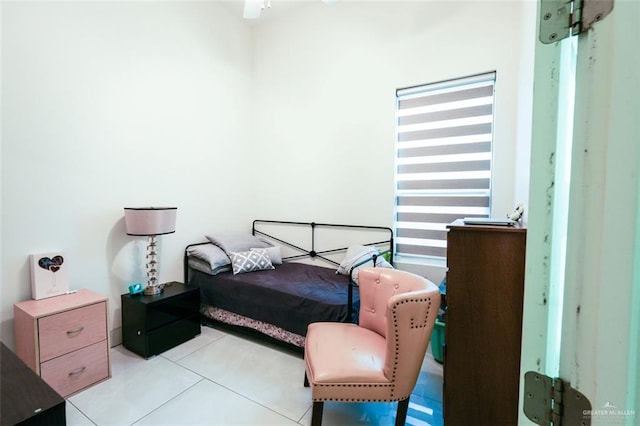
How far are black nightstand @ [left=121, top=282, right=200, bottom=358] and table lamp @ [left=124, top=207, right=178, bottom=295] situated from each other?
164 millimetres

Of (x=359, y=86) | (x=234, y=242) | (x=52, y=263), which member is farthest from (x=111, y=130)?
(x=359, y=86)

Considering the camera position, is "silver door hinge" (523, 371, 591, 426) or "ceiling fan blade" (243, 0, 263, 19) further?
"ceiling fan blade" (243, 0, 263, 19)

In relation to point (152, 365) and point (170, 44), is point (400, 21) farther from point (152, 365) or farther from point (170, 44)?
point (152, 365)

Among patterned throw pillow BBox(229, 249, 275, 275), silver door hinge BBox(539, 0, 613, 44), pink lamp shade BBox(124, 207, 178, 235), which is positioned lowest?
patterned throw pillow BBox(229, 249, 275, 275)

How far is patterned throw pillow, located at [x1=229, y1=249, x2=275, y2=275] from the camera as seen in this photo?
10.00 ft

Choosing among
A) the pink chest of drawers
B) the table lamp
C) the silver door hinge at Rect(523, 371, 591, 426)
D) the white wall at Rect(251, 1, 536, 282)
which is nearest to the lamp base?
the table lamp

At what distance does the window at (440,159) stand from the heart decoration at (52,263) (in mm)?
2875

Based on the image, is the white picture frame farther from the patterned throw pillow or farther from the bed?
the patterned throw pillow

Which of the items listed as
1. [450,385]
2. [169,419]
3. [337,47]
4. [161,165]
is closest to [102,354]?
[169,419]

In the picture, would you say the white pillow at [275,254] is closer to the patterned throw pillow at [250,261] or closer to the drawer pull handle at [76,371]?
the patterned throw pillow at [250,261]

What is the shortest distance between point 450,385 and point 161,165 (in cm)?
300

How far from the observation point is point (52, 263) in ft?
7.12

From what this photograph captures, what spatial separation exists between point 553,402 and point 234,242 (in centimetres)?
313

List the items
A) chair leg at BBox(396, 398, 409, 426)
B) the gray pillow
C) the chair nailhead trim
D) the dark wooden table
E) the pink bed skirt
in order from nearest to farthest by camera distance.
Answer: the dark wooden table < the chair nailhead trim < chair leg at BBox(396, 398, 409, 426) < the pink bed skirt < the gray pillow
